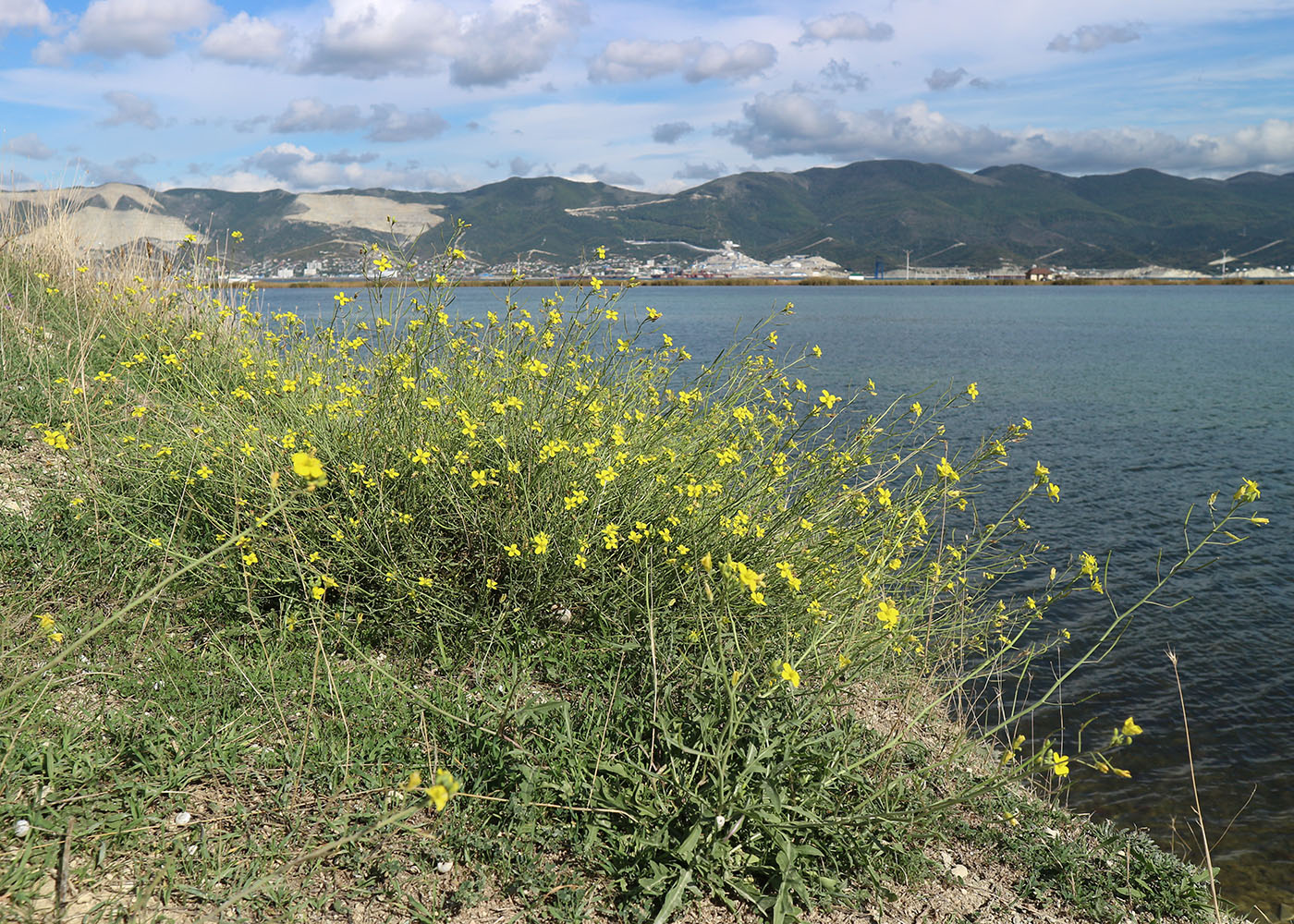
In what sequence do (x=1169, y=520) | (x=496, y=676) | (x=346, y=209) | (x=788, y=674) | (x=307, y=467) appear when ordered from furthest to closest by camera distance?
1. (x=346, y=209)
2. (x=1169, y=520)
3. (x=496, y=676)
4. (x=788, y=674)
5. (x=307, y=467)

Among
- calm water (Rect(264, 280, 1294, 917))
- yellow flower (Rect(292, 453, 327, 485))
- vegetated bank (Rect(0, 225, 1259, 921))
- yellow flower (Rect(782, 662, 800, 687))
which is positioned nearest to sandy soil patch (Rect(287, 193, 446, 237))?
calm water (Rect(264, 280, 1294, 917))

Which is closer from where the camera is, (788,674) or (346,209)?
(788,674)

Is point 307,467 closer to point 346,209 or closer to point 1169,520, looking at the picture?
point 1169,520

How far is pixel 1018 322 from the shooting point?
167ft

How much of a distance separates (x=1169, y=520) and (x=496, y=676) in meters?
11.0

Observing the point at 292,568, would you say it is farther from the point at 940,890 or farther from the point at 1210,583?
the point at 1210,583

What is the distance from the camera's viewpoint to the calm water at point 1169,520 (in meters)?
5.34

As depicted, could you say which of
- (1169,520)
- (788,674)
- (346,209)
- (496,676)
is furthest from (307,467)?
(346,209)

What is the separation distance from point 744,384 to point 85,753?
4.68 meters

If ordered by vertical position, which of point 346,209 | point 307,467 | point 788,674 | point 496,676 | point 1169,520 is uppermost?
point 346,209

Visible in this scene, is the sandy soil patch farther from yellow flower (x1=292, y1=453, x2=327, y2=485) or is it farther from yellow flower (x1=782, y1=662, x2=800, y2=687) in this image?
yellow flower (x1=292, y1=453, x2=327, y2=485)

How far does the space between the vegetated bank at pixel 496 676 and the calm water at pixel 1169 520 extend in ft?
4.11

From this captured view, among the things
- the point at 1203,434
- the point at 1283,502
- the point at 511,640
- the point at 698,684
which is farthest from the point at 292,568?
the point at 1203,434

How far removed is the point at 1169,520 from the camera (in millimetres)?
10992
